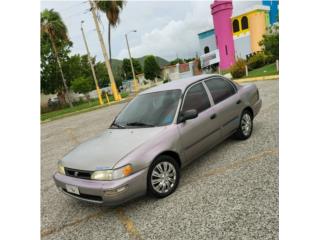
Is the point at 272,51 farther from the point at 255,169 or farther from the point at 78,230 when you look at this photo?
the point at 78,230

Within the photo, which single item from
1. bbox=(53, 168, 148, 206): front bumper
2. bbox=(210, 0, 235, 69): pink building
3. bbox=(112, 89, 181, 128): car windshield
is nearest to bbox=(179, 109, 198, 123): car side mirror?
bbox=(112, 89, 181, 128): car windshield

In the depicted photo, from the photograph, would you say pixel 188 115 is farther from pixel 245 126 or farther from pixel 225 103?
pixel 245 126

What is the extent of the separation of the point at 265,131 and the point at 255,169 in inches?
73.9

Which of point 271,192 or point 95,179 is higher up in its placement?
point 95,179

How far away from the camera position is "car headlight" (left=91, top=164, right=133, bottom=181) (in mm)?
3223

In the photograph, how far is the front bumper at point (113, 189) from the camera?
3.20 metres

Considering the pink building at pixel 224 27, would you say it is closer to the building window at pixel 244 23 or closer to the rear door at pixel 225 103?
the building window at pixel 244 23

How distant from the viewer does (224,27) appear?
30047mm

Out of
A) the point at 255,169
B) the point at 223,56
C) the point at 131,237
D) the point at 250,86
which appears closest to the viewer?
the point at 131,237

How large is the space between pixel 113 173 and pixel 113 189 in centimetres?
19

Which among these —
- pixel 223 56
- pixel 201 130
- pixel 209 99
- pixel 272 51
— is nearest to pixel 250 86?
pixel 209 99

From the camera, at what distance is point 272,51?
829 inches

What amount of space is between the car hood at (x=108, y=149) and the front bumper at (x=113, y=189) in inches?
7.8

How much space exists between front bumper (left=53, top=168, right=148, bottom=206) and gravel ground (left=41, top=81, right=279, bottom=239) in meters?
0.34
